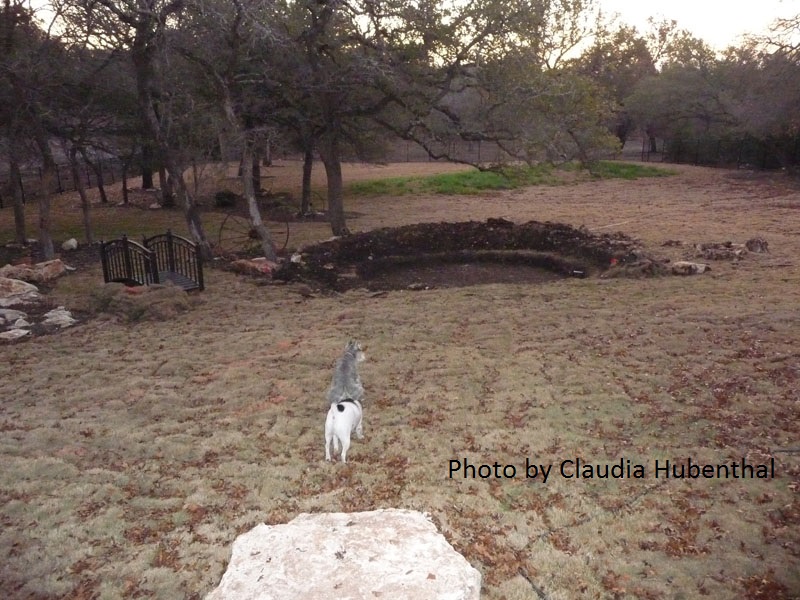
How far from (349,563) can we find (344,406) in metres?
1.66

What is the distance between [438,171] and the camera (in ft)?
97.6

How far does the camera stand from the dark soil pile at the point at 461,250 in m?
12.4

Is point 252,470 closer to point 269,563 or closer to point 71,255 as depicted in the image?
point 269,563

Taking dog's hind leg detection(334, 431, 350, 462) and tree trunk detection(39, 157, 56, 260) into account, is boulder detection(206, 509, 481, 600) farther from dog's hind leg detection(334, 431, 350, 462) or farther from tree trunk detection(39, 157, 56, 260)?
tree trunk detection(39, 157, 56, 260)

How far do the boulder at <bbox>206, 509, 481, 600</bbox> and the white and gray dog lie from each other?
1133mm

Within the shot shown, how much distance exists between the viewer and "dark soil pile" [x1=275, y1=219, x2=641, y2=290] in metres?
12.4

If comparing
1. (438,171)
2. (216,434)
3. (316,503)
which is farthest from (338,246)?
(438,171)

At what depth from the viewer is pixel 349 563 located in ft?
10.3

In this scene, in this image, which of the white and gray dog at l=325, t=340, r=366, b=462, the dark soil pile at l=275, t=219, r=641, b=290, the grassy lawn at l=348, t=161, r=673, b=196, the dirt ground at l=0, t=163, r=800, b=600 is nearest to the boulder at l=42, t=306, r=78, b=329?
the dirt ground at l=0, t=163, r=800, b=600

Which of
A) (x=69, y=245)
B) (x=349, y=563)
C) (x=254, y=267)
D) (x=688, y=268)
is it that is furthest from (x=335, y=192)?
(x=349, y=563)

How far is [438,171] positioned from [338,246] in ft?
55.1

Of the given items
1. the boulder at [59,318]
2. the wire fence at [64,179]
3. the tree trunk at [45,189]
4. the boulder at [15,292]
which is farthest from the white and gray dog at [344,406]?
the wire fence at [64,179]

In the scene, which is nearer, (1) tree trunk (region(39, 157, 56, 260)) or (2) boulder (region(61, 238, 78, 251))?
(1) tree trunk (region(39, 157, 56, 260))

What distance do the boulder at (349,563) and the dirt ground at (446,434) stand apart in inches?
15.9
